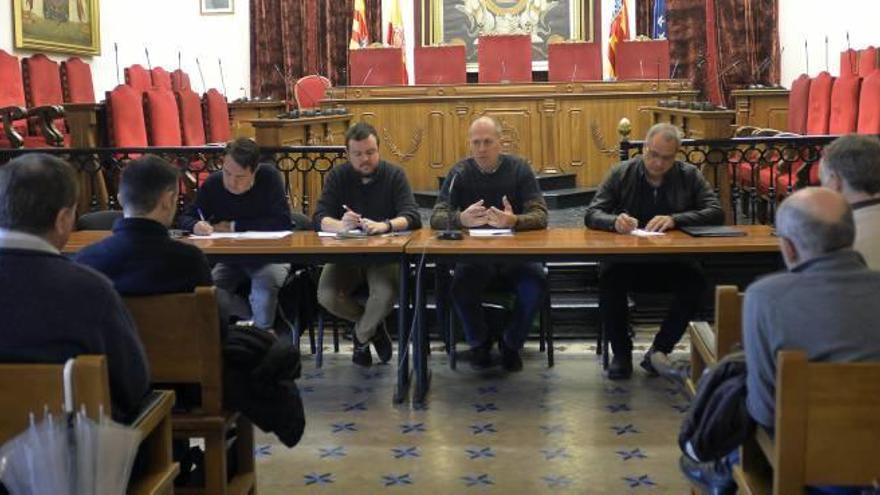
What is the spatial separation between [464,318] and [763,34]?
8982 mm

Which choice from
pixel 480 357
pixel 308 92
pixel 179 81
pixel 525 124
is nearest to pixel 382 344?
pixel 480 357

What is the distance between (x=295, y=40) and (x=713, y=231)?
9.50 metres

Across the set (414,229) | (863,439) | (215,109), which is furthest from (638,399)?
(215,109)

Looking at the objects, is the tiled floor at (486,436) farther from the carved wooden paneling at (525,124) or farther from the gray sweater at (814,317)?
the carved wooden paneling at (525,124)

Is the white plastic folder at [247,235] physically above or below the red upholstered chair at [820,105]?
below

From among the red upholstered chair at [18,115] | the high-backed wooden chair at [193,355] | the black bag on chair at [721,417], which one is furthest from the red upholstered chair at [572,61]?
the black bag on chair at [721,417]

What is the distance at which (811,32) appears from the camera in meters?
12.3

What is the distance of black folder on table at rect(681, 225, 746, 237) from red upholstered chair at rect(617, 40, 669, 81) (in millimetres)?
5992

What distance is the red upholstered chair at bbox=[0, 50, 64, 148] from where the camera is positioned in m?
7.01

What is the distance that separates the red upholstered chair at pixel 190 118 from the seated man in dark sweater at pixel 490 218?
4.59 m

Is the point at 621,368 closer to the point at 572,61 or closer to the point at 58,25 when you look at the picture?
the point at 572,61

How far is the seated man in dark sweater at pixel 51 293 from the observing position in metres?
2.15

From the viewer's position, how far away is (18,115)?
23.2 feet

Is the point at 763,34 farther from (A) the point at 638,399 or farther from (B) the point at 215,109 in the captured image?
(A) the point at 638,399
